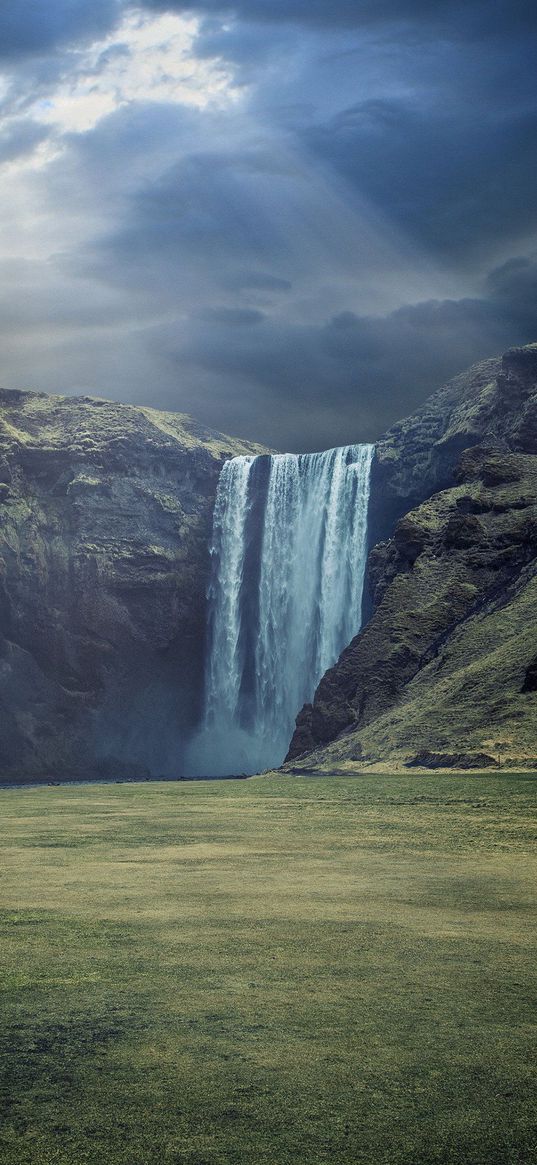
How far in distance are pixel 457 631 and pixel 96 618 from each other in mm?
51770

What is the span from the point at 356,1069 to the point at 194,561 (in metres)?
107

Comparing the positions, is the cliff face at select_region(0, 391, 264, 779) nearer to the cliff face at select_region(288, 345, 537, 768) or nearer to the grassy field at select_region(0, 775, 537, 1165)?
the cliff face at select_region(288, 345, 537, 768)

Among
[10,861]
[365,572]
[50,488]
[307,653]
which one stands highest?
[50,488]

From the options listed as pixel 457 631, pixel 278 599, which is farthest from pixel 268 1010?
pixel 278 599

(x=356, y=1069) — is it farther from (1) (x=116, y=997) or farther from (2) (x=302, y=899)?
(2) (x=302, y=899)

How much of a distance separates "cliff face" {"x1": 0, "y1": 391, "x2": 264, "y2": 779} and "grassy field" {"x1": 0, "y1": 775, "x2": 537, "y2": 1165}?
9085 cm

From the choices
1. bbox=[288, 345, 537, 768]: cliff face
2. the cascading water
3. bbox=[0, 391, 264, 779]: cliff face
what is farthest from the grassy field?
bbox=[0, 391, 264, 779]: cliff face

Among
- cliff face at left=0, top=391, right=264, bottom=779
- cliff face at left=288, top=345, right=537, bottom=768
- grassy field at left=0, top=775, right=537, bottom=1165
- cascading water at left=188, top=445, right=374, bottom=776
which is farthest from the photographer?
cliff face at left=0, top=391, right=264, bottom=779

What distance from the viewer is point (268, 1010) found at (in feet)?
31.7

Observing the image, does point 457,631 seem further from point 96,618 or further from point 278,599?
point 96,618

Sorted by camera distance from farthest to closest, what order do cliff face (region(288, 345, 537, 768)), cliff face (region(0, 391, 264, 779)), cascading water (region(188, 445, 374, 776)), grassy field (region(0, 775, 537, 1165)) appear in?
1. cliff face (region(0, 391, 264, 779))
2. cascading water (region(188, 445, 374, 776))
3. cliff face (region(288, 345, 537, 768))
4. grassy field (region(0, 775, 537, 1165))

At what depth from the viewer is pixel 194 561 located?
375 feet

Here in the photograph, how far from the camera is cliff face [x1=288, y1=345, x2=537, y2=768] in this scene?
184 ft

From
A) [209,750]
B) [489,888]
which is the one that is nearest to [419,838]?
[489,888]
